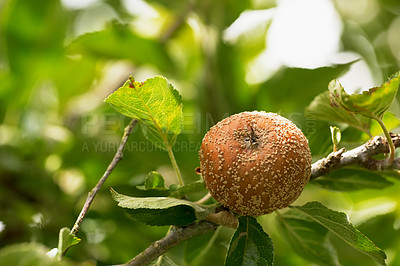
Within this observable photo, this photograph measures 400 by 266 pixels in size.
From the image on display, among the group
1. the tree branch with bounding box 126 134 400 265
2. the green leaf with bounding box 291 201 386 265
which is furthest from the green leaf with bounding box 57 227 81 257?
the green leaf with bounding box 291 201 386 265

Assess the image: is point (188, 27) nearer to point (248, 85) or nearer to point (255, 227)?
point (248, 85)

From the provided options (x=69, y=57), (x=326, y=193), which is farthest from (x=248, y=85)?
(x=69, y=57)

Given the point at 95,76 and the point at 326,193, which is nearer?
the point at 326,193

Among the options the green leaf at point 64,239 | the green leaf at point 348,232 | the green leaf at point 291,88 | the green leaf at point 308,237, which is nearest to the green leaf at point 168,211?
the green leaf at point 64,239

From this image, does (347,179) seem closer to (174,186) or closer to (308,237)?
(308,237)

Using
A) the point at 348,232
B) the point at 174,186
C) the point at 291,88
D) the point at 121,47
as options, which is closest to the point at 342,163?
the point at 348,232

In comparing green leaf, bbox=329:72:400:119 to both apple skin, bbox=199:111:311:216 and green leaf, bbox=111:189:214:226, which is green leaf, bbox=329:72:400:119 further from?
green leaf, bbox=111:189:214:226

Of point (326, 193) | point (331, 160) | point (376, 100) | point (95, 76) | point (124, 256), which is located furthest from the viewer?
point (95, 76)
